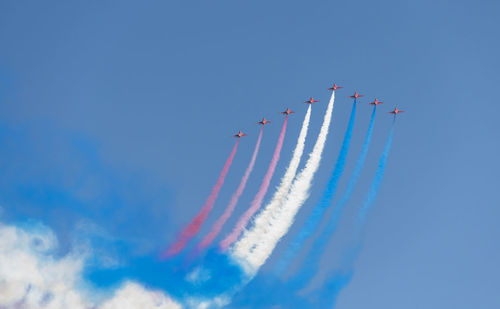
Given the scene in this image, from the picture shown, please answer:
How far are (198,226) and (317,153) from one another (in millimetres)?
13527

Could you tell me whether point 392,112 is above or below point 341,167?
above

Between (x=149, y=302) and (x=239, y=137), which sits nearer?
(x=149, y=302)

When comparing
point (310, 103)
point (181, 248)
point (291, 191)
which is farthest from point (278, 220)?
point (310, 103)

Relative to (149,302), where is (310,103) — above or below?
above

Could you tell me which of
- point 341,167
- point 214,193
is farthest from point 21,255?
point 341,167

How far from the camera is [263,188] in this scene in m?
88.5

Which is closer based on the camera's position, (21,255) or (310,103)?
(21,255)

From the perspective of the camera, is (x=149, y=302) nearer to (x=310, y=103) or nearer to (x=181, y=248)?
(x=181, y=248)

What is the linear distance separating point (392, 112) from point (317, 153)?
1202 centimetres

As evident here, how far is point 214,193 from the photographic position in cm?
8988

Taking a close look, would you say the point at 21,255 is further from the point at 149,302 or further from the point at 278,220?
the point at 278,220

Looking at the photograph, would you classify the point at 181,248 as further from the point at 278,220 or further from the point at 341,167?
the point at 341,167

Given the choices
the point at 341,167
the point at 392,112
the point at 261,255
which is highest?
the point at 392,112

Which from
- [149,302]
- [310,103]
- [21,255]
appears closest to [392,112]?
[310,103]
